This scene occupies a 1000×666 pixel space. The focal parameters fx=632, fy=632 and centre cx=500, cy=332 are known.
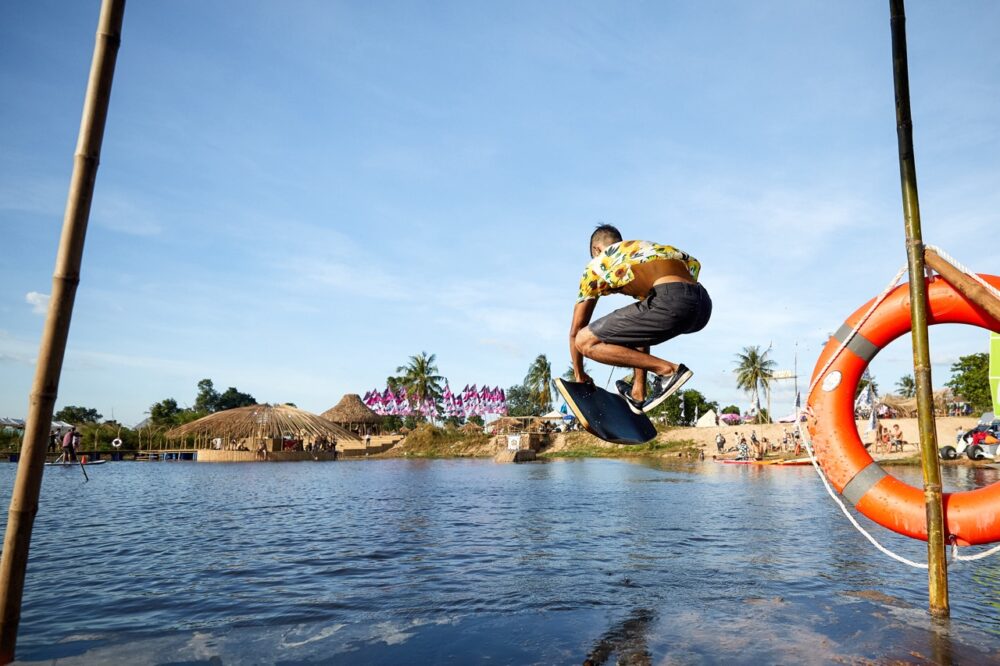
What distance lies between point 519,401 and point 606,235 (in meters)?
117

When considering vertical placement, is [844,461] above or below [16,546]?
above

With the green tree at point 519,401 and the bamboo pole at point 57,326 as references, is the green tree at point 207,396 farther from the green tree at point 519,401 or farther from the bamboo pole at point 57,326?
the bamboo pole at point 57,326

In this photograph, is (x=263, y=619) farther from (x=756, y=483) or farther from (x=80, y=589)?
(x=756, y=483)

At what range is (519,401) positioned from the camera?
12056 cm

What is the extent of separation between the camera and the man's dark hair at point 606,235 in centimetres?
468

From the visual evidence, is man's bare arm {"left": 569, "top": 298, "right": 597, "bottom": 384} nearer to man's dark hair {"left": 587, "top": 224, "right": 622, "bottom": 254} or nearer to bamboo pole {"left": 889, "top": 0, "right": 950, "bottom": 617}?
man's dark hair {"left": 587, "top": 224, "right": 622, "bottom": 254}

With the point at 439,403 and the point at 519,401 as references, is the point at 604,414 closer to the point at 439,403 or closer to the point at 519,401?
the point at 439,403

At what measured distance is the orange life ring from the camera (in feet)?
17.9

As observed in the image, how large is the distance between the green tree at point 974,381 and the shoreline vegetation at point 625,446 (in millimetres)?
1599

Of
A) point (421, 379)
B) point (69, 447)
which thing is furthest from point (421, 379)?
point (69, 447)

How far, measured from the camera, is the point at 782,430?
54750 mm

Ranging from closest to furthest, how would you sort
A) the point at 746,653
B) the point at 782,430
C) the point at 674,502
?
1. the point at 746,653
2. the point at 674,502
3. the point at 782,430

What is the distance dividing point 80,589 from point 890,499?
30.5 ft

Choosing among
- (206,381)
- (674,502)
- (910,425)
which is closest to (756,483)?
(674,502)
